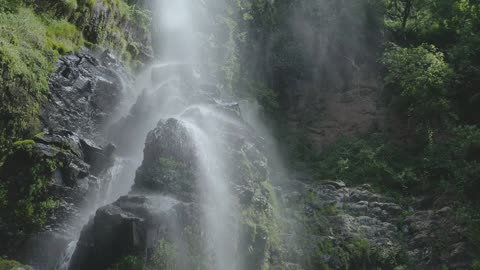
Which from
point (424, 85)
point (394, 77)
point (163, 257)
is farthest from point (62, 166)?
point (394, 77)

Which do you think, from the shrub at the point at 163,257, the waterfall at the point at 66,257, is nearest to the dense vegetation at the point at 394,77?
the shrub at the point at 163,257

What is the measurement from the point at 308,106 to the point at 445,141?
870cm

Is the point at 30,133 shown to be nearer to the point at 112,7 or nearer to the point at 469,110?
the point at 112,7

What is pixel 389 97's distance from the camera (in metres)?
23.3

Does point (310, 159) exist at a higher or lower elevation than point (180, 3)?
lower

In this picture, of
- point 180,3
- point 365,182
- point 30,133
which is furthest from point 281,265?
point 180,3

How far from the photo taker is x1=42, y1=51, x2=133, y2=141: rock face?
14781mm

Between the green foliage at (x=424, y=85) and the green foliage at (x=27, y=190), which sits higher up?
the green foliage at (x=424, y=85)

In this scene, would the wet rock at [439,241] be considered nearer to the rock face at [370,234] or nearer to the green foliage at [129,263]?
the rock face at [370,234]

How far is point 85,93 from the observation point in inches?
629

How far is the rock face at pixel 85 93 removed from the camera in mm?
14781

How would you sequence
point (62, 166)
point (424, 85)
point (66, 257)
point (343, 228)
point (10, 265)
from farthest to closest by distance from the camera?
point (424, 85), point (343, 228), point (62, 166), point (66, 257), point (10, 265)

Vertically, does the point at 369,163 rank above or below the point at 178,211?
above

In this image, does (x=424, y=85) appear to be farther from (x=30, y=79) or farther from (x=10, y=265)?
(x=10, y=265)
